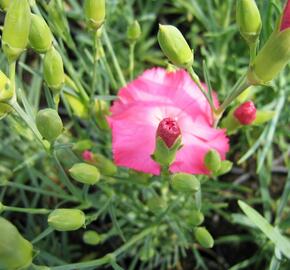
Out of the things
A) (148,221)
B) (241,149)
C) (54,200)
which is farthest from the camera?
(54,200)

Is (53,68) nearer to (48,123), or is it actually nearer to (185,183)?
(48,123)

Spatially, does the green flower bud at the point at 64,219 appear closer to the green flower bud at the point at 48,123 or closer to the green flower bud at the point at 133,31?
the green flower bud at the point at 48,123

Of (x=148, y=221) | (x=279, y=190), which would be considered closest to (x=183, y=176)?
(x=148, y=221)

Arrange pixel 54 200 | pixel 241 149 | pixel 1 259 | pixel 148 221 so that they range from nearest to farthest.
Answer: pixel 1 259 → pixel 148 221 → pixel 241 149 → pixel 54 200

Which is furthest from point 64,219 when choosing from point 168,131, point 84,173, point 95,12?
point 95,12

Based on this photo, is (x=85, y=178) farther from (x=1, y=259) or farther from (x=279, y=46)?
(x=279, y=46)

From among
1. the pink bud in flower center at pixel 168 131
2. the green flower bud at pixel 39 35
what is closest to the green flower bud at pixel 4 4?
the green flower bud at pixel 39 35

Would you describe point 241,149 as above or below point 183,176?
below

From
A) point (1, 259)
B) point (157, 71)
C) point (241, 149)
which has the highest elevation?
point (157, 71)
